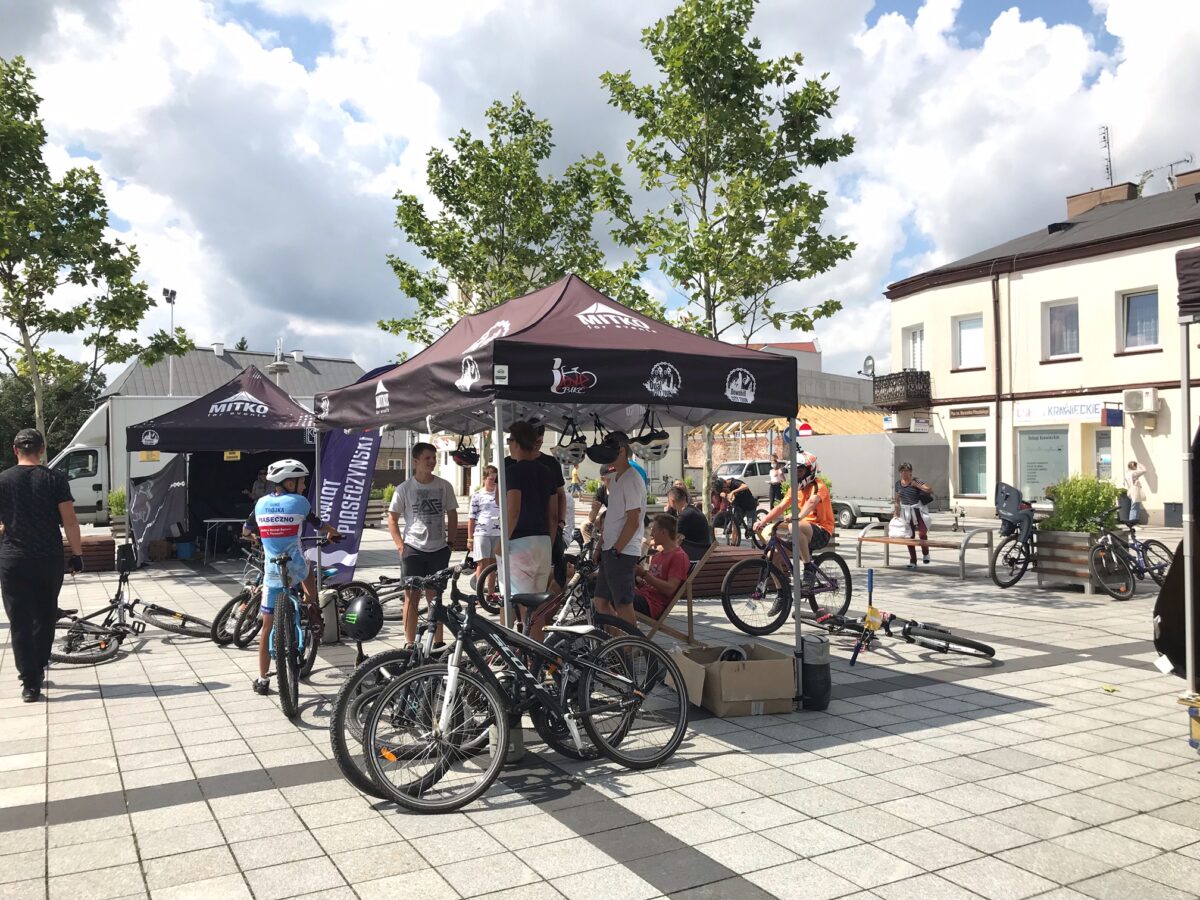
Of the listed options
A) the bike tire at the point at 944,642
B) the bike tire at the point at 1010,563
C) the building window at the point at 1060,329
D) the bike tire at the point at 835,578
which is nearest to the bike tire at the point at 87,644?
the bike tire at the point at 835,578

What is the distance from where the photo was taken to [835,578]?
33.1 feet

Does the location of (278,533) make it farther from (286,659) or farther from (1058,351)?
(1058,351)

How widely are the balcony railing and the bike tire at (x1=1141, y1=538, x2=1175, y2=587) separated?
56.8ft

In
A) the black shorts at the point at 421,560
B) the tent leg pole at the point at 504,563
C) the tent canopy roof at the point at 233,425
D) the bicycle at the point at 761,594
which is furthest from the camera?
the tent canopy roof at the point at 233,425

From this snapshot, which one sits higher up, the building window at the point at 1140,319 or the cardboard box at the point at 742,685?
the building window at the point at 1140,319

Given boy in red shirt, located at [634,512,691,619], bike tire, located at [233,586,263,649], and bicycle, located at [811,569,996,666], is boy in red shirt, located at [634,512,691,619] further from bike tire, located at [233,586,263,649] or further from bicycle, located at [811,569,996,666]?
bike tire, located at [233,586,263,649]

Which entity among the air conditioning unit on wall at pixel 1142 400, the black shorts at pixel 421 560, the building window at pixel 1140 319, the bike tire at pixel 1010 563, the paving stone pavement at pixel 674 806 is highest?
the building window at pixel 1140 319

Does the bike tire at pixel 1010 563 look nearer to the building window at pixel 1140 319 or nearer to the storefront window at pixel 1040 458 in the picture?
the building window at pixel 1140 319

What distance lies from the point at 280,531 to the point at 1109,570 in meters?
10.4

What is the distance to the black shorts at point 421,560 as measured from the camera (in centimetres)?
768

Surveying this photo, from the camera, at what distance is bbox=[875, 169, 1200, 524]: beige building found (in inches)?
949

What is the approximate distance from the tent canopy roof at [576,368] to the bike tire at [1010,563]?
25.7 feet

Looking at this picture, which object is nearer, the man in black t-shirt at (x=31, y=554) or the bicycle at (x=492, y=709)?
the bicycle at (x=492, y=709)

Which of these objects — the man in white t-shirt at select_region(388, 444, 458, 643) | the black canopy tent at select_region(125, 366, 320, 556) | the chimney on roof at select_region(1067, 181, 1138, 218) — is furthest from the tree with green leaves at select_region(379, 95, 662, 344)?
the chimney on roof at select_region(1067, 181, 1138, 218)
